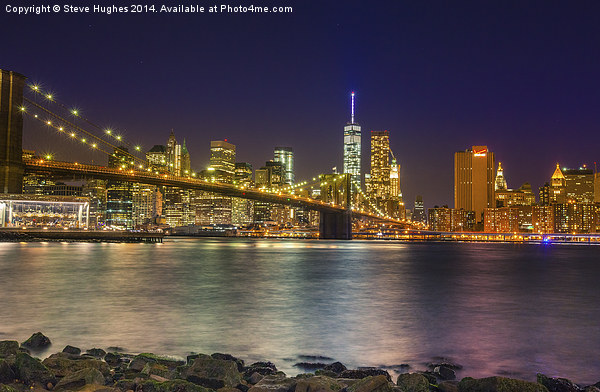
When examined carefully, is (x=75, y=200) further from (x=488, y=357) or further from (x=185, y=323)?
(x=488, y=357)

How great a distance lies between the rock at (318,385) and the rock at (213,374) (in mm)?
993

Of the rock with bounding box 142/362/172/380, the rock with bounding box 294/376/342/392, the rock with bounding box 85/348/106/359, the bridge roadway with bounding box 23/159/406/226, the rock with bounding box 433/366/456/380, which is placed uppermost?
the bridge roadway with bounding box 23/159/406/226

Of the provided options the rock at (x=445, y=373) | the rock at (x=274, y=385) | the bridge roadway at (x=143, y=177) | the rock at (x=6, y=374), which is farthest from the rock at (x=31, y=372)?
the bridge roadway at (x=143, y=177)

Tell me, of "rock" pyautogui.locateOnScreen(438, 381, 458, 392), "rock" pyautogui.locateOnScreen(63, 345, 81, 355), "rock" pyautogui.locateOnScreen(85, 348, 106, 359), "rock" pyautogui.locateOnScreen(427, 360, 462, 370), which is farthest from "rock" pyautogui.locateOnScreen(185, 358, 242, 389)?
"rock" pyautogui.locateOnScreen(427, 360, 462, 370)

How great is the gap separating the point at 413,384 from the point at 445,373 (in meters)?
2.05

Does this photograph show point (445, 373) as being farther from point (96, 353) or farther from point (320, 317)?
point (320, 317)

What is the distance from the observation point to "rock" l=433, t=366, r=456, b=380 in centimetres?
955

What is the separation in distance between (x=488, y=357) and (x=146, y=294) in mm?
14410

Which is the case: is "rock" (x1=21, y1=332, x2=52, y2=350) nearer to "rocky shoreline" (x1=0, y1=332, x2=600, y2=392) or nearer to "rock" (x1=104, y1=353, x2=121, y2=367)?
"rock" (x1=104, y1=353, x2=121, y2=367)

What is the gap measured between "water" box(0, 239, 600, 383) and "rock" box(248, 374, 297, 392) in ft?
6.70

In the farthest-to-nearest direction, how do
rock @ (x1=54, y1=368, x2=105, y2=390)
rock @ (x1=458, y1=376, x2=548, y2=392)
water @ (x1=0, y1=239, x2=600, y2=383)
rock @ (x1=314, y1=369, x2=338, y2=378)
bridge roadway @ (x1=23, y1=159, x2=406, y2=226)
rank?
bridge roadway @ (x1=23, y1=159, x2=406, y2=226) → water @ (x1=0, y1=239, x2=600, y2=383) → rock @ (x1=314, y1=369, x2=338, y2=378) → rock @ (x1=54, y1=368, x2=105, y2=390) → rock @ (x1=458, y1=376, x2=548, y2=392)

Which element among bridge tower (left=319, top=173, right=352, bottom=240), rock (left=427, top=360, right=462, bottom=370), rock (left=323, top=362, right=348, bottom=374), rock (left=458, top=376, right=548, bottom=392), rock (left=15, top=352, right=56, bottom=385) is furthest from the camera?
bridge tower (left=319, top=173, right=352, bottom=240)

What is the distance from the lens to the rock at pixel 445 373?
9547 mm

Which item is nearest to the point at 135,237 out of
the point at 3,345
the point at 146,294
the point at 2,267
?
the point at 2,267
